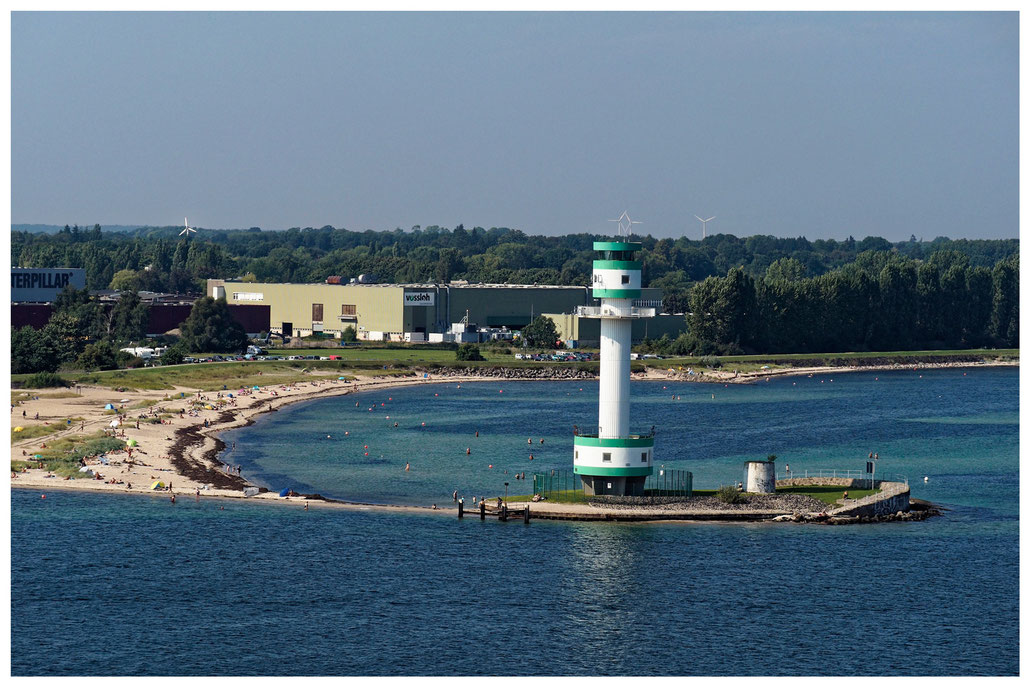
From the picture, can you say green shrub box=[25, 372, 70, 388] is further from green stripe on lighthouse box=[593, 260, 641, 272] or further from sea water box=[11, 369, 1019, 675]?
green stripe on lighthouse box=[593, 260, 641, 272]

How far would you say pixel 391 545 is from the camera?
88375 millimetres

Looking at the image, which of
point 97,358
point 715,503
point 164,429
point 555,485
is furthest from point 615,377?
point 97,358

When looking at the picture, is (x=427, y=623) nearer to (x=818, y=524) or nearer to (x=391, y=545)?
(x=391, y=545)

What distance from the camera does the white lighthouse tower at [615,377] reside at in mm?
92750

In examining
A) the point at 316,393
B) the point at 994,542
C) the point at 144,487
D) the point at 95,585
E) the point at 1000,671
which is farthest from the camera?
the point at 316,393

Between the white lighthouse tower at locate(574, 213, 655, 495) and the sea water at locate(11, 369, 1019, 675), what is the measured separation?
4.05 meters

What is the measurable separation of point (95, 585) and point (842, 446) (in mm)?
83643

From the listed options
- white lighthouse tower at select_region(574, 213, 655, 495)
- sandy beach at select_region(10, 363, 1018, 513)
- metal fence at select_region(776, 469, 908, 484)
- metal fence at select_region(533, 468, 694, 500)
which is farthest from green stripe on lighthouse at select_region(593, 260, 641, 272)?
metal fence at select_region(776, 469, 908, 484)

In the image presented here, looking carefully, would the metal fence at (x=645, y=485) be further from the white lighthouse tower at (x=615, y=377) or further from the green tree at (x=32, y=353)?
the green tree at (x=32, y=353)

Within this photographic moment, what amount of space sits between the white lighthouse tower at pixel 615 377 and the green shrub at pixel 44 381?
3716 inches

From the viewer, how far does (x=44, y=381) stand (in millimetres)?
169875

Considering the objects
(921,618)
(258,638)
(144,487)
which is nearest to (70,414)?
(144,487)

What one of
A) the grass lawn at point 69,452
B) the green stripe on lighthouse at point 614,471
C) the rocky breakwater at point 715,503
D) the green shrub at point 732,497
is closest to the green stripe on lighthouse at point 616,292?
the green stripe on lighthouse at point 614,471

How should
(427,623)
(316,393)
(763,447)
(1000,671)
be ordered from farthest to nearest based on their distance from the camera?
1. (316,393)
2. (763,447)
3. (427,623)
4. (1000,671)
